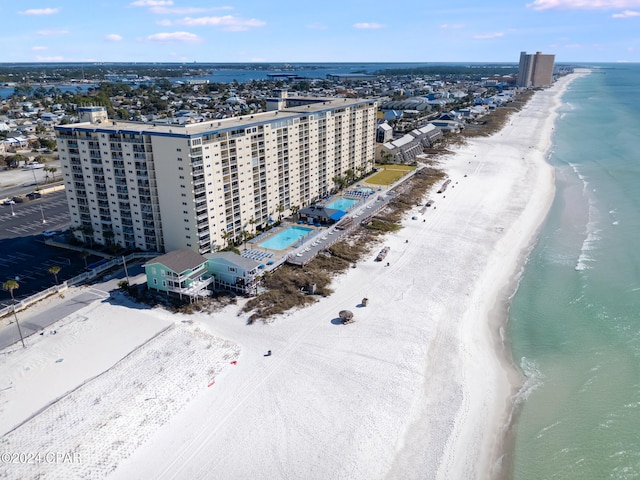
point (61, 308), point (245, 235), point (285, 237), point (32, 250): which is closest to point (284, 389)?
point (61, 308)

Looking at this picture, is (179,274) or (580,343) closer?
(580,343)

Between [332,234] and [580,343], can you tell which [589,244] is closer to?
[580,343]

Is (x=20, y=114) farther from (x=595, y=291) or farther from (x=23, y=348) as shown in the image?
(x=595, y=291)

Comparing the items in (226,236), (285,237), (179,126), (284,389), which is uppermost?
(179,126)

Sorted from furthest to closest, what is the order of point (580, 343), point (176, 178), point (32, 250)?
point (32, 250), point (176, 178), point (580, 343)

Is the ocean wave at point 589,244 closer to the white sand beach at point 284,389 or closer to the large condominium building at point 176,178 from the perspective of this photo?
the white sand beach at point 284,389

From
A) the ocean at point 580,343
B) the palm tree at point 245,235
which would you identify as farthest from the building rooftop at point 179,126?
the ocean at point 580,343

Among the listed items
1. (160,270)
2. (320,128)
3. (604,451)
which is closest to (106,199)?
(160,270)

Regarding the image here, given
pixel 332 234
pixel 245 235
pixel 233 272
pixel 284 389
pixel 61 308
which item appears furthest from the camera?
pixel 332 234
